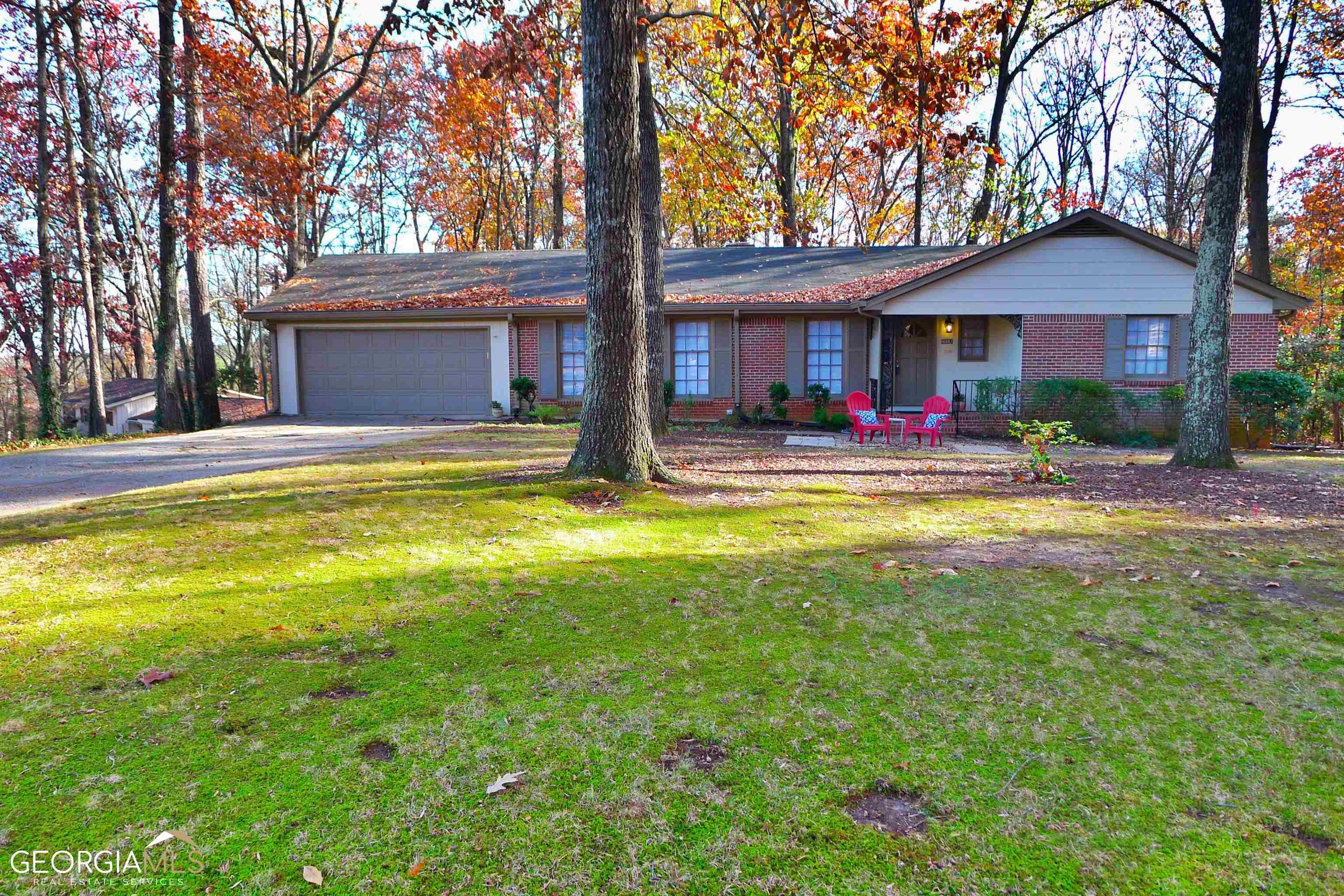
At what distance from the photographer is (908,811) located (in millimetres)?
2275

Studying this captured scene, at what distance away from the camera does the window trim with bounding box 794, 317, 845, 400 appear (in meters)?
17.1

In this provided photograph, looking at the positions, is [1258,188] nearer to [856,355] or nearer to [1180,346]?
[1180,346]

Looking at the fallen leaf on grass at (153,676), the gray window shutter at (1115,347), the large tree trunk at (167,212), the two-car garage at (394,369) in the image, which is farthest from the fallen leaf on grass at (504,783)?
the large tree trunk at (167,212)

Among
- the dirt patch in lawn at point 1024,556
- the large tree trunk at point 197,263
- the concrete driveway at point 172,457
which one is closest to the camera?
the dirt patch in lawn at point 1024,556

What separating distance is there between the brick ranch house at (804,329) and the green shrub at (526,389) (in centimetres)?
26

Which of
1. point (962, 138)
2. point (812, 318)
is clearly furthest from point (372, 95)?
point (962, 138)

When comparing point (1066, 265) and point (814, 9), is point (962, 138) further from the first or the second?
point (1066, 265)

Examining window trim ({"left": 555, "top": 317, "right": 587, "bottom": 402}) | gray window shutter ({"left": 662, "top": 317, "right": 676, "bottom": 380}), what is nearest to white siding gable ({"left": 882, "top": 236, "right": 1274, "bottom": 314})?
gray window shutter ({"left": 662, "top": 317, "right": 676, "bottom": 380})

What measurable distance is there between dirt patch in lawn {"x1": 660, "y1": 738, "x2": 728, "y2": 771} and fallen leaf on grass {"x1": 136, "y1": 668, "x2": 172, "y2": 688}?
2.06m

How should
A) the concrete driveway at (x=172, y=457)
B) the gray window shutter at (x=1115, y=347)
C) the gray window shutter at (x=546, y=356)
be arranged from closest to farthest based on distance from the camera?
the concrete driveway at (x=172, y=457)
the gray window shutter at (x=1115, y=347)
the gray window shutter at (x=546, y=356)

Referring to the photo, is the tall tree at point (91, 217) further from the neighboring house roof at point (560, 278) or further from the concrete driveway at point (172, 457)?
the concrete driveway at point (172, 457)

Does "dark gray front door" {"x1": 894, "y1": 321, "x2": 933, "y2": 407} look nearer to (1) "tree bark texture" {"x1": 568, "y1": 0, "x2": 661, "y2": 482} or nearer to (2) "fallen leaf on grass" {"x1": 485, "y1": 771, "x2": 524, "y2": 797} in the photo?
(1) "tree bark texture" {"x1": 568, "y1": 0, "x2": 661, "y2": 482}

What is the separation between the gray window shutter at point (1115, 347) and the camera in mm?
15336

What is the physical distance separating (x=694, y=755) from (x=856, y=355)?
50.5 ft
